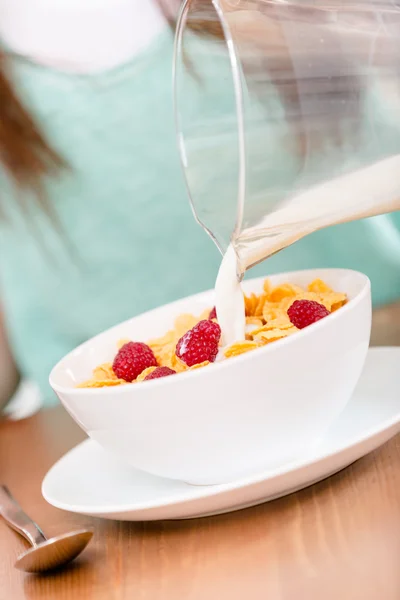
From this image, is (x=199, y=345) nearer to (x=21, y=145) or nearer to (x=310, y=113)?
(x=310, y=113)

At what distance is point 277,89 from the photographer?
0.60 m

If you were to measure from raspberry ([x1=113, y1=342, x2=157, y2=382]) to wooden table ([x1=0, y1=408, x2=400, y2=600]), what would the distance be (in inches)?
4.8

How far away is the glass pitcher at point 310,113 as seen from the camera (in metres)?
0.58

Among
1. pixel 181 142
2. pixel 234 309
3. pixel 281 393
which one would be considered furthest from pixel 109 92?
pixel 281 393

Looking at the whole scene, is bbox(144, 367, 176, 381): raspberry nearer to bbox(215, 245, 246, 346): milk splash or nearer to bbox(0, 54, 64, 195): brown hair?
bbox(215, 245, 246, 346): milk splash

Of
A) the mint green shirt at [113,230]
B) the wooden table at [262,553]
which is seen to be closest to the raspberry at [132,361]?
the wooden table at [262,553]

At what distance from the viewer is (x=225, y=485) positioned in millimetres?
599

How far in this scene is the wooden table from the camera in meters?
0.55

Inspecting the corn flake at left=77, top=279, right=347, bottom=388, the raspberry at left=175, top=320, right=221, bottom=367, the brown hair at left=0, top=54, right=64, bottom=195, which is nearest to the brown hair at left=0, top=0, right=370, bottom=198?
the brown hair at left=0, top=54, right=64, bottom=195

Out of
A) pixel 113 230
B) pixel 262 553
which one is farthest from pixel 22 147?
pixel 262 553

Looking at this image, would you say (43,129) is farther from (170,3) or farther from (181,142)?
(181,142)

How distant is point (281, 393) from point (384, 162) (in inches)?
7.2

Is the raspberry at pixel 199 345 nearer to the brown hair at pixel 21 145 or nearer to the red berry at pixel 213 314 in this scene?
the red berry at pixel 213 314

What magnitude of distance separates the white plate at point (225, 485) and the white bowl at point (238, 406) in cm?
2
